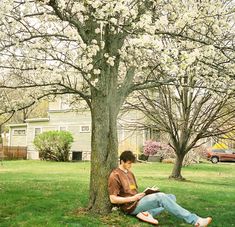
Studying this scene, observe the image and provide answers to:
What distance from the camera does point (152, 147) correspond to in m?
33.7

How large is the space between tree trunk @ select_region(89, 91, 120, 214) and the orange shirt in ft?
1.19

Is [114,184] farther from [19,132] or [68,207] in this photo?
[19,132]

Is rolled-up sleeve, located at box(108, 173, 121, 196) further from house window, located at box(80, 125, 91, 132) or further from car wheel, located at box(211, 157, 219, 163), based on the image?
car wheel, located at box(211, 157, 219, 163)

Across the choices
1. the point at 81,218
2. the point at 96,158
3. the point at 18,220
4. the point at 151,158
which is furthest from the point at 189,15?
the point at 151,158

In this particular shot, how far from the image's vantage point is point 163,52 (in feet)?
22.3

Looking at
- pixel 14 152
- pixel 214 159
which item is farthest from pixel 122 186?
pixel 214 159

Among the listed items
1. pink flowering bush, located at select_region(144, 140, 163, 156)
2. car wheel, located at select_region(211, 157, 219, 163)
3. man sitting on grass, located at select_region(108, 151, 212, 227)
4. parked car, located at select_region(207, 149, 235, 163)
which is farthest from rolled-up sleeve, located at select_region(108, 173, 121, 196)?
car wheel, located at select_region(211, 157, 219, 163)

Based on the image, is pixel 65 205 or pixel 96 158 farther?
pixel 65 205

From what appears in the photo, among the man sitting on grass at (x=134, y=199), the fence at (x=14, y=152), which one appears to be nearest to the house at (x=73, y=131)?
the fence at (x=14, y=152)

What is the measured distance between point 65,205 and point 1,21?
3.93 meters

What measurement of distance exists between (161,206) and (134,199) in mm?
472

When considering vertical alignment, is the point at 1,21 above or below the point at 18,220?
above

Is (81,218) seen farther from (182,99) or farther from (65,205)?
(182,99)

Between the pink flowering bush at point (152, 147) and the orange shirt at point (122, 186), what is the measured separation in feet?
84.7
